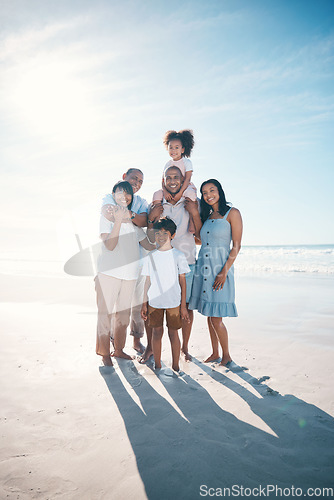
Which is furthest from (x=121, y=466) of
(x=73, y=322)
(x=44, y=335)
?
(x=73, y=322)

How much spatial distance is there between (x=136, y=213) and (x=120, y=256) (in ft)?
2.00

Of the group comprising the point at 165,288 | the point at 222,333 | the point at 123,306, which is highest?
the point at 165,288

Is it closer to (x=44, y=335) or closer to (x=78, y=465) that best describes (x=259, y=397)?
(x=78, y=465)

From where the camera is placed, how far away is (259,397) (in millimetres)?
2785

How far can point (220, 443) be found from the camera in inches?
82.8

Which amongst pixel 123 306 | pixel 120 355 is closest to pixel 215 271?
pixel 123 306

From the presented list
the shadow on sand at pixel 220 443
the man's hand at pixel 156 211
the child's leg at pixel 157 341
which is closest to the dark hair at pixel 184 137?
the man's hand at pixel 156 211

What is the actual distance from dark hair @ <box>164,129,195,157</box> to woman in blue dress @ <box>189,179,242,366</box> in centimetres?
82

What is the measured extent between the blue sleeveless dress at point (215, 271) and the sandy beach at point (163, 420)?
730 mm

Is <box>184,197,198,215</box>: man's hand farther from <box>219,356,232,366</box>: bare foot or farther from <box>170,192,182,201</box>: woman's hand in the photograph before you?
<box>219,356,232,366</box>: bare foot

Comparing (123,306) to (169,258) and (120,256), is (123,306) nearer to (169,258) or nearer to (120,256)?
(120,256)

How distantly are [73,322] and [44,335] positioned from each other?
2.86 ft

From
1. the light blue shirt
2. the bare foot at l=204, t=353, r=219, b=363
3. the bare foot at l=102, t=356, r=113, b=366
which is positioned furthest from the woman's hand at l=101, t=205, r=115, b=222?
the bare foot at l=204, t=353, r=219, b=363

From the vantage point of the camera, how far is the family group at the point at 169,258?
3.38 m
